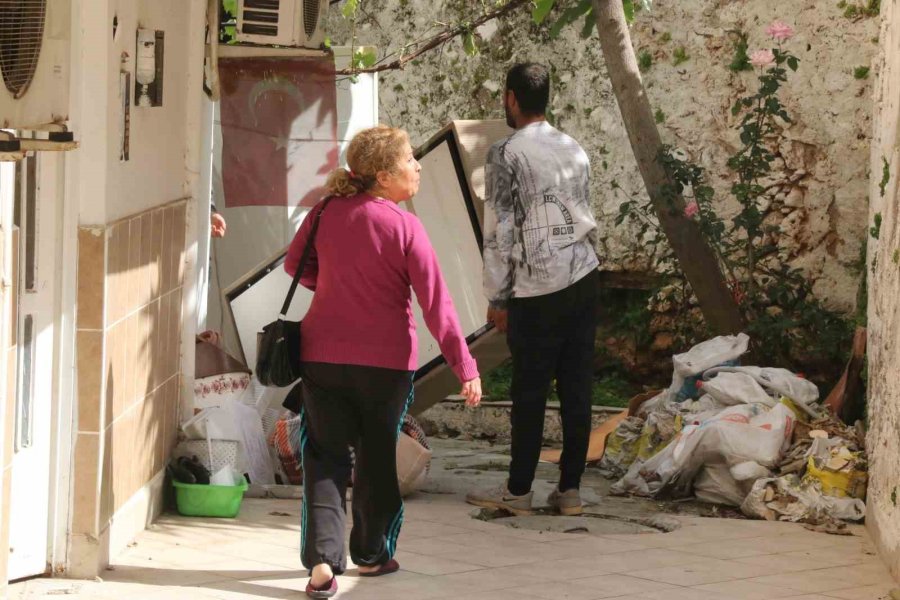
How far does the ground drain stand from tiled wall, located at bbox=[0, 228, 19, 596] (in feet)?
8.37

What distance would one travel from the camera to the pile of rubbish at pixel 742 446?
646cm

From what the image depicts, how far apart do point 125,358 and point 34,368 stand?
1.88ft

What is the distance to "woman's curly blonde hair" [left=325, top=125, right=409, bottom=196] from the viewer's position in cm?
486

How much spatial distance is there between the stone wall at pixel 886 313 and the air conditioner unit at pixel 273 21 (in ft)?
9.49

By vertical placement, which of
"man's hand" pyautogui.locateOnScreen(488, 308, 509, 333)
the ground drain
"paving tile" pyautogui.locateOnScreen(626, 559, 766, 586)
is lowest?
the ground drain

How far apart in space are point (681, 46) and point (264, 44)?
3655mm

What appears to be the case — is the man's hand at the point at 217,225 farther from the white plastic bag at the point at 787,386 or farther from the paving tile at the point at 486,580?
the white plastic bag at the point at 787,386

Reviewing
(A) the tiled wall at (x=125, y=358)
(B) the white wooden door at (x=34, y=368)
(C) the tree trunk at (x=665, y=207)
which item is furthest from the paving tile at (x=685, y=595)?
(C) the tree trunk at (x=665, y=207)

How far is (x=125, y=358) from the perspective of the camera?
521 centimetres

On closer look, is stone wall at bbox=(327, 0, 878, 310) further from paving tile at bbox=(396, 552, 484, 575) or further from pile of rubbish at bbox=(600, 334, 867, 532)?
paving tile at bbox=(396, 552, 484, 575)

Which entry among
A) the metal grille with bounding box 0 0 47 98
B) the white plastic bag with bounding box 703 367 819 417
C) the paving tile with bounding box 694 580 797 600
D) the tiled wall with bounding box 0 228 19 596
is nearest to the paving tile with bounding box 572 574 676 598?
the paving tile with bounding box 694 580 797 600

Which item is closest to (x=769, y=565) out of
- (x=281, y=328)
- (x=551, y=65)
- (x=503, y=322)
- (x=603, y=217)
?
(x=503, y=322)

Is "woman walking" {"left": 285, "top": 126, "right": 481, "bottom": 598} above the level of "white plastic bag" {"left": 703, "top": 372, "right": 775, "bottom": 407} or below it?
above

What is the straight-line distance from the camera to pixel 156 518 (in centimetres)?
589
